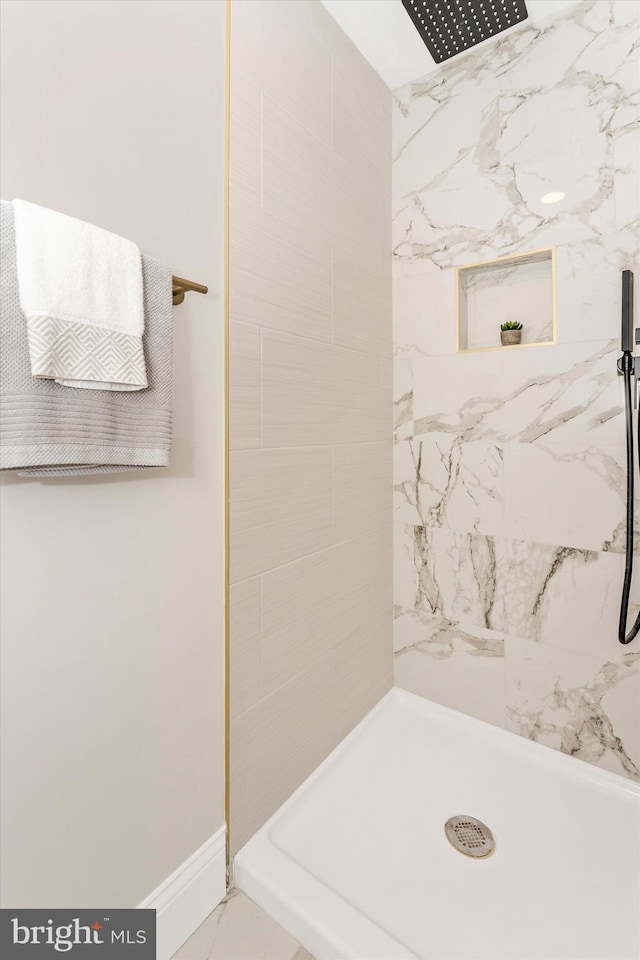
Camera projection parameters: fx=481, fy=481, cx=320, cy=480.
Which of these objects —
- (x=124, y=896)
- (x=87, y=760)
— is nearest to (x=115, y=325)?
(x=87, y=760)

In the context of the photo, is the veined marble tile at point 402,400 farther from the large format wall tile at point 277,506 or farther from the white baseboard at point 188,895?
the white baseboard at point 188,895

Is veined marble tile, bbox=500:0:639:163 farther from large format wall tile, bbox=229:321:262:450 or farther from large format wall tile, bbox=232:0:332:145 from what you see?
large format wall tile, bbox=229:321:262:450

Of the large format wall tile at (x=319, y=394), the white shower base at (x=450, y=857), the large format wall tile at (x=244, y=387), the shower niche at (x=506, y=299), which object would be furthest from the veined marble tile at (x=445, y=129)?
the white shower base at (x=450, y=857)

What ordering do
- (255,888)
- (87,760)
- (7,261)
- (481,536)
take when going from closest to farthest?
(7,261), (87,760), (255,888), (481,536)

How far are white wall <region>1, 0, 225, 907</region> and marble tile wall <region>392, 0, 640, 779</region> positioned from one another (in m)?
0.91

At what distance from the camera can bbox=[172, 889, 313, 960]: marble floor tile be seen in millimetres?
1056

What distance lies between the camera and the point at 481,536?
171cm

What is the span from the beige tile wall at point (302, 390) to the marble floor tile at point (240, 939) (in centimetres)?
14

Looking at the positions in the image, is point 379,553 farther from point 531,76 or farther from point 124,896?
point 531,76

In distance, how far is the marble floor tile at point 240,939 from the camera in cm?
106

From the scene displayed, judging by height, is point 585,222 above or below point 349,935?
above

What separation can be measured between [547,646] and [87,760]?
4.51ft

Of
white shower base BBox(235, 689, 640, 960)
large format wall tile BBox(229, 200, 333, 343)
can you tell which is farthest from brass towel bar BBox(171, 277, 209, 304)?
white shower base BBox(235, 689, 640, 960)

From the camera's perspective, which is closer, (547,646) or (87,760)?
(87,760)
